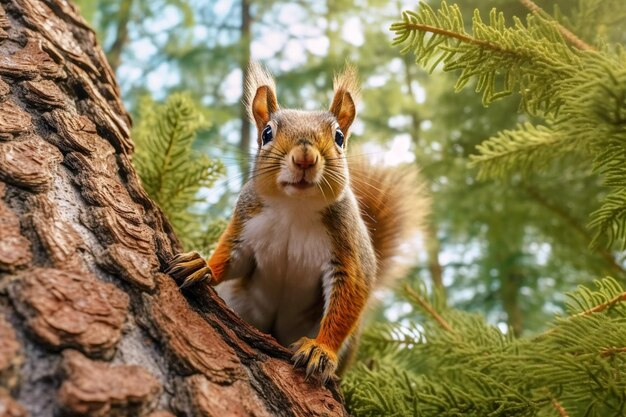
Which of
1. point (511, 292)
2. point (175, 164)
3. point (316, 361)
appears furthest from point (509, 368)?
point (511, 292)

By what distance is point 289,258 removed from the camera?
1.58m

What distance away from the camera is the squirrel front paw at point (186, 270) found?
114 centimetres

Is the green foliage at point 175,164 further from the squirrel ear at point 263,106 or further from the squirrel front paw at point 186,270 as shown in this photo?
the squirrel front paw at point 186,270

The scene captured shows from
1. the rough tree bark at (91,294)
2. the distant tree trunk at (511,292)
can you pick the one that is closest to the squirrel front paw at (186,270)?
the rough tree bark at (91,294)

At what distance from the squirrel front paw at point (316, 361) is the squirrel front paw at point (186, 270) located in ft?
0.82

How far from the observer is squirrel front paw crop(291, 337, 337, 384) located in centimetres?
116

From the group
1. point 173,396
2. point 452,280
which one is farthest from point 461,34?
point 452,280

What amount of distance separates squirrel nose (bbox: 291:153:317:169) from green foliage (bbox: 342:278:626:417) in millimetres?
547

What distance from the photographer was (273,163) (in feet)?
5.00

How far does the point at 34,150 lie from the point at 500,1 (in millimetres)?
1638

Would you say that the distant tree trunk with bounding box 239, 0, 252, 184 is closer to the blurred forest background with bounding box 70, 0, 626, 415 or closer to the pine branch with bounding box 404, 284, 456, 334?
the blurred forest background with bounding box 70, 0, 626, 415

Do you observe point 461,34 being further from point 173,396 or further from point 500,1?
point 500,1

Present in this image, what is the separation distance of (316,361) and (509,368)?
0.41 m

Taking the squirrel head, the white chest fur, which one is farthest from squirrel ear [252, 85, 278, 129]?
the white chest fur
